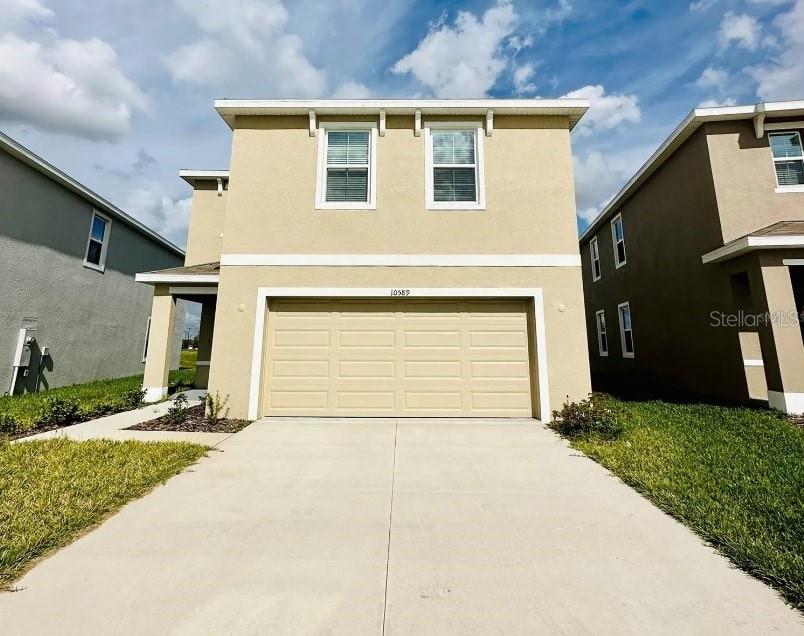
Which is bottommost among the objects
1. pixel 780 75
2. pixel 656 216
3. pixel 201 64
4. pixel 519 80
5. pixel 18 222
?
pixel 18 222

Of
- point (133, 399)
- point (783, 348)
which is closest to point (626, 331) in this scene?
point (783, 348)

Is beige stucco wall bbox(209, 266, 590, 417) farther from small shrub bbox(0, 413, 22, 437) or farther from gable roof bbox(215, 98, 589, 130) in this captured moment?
gable roof bbox(215, 98, 589, 130)

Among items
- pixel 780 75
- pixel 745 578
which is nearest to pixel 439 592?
pixel 745 578

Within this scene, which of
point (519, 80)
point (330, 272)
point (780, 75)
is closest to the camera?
point (330, 272)

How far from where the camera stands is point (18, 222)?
9508mm

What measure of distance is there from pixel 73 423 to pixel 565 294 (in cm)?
932

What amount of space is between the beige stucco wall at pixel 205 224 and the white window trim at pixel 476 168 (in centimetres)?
685

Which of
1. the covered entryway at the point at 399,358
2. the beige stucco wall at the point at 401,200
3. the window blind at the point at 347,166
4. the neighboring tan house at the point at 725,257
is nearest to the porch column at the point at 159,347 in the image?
the beige stucco wall at the point at 401,200

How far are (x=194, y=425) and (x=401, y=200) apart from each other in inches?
221

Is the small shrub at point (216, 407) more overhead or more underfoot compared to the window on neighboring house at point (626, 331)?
more underfoot

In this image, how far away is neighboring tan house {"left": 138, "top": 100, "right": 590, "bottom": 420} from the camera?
22.9ft

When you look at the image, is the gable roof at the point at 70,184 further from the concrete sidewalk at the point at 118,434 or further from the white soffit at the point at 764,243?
the white soffit at the point at 764,243

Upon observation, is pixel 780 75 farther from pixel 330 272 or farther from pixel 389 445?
pixel 389 445

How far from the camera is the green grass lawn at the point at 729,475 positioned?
261cm
